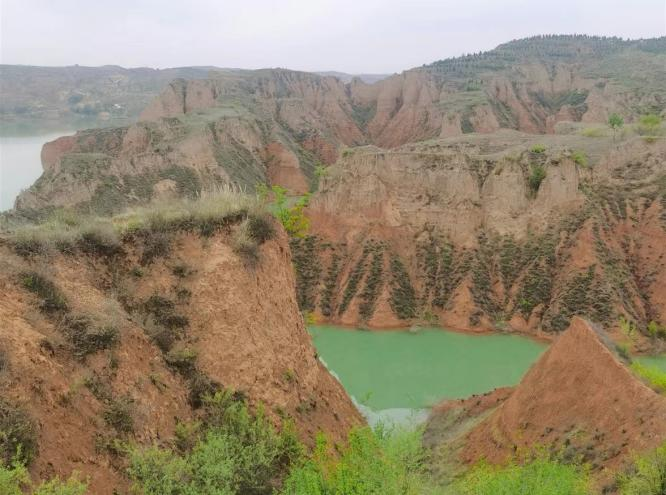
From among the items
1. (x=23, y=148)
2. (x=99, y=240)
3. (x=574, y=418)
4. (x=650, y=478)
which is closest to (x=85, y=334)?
(x=99, y=240)

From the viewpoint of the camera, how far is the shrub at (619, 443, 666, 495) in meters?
8.51

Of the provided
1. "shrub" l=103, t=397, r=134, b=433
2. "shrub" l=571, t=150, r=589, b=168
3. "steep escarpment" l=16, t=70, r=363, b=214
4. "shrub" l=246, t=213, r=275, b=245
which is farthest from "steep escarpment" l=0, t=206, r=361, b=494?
"shrub" l=571, t=150, r=589, b=168

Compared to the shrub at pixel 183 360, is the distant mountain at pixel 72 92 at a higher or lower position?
higher

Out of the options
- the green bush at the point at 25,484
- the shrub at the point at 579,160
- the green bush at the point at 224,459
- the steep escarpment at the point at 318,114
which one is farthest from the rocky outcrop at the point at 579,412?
the steep escarpment at the point at 318,114

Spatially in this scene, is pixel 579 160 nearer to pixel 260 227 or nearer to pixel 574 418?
pixel 574 418

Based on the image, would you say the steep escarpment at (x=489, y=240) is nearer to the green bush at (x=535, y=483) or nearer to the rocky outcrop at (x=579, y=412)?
the rocky outcrop at (x=579, y=412)

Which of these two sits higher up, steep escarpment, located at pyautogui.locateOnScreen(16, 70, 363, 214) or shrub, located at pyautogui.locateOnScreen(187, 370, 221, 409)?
steep escarpment, located at pyautogui.locateOnScreen(16, 70, 363, 214)

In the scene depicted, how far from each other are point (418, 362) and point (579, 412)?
11927 millimetres

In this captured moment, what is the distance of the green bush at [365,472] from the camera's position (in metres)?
7.93

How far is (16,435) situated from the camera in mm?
6633

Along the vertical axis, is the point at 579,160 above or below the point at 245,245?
above

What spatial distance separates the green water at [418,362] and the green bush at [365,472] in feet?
36.2

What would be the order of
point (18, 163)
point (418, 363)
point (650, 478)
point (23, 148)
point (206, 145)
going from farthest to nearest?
1. point (23, 148)
2. point (18, 163)
3. point (206, 145)
4. point (418, 363)
5. point (650, 478)

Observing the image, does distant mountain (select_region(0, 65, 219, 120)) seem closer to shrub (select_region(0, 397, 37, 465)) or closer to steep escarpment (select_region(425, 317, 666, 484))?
steep escarpment (select_region(425, 317, 666, 484))
